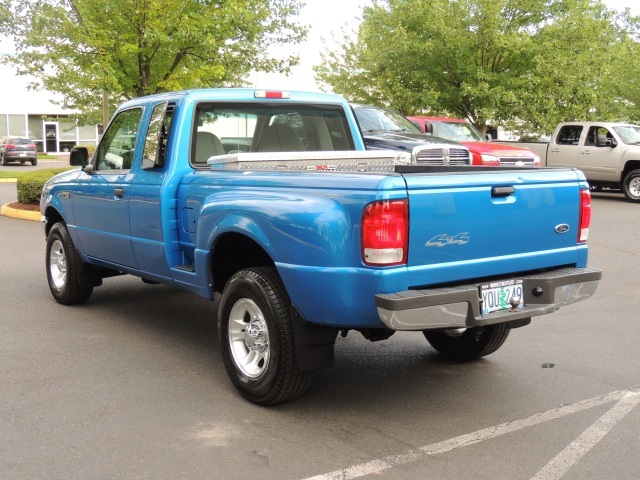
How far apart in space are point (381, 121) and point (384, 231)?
11.3 meters

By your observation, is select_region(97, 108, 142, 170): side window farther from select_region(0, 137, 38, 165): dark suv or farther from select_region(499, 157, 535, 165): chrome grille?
select_region(0, 137, 38, 165): dark suv

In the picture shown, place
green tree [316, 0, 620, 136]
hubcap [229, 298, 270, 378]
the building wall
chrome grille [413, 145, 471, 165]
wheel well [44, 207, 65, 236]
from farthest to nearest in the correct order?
the building wall < green tree [316, 0, 620, 136] < chrome grille [413, 145, 471, 165] < wheel well [44, 207, 65, 236] < hubcap [229, 298, 270, 378]

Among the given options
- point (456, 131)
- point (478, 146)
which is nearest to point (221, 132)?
point (478, 146)

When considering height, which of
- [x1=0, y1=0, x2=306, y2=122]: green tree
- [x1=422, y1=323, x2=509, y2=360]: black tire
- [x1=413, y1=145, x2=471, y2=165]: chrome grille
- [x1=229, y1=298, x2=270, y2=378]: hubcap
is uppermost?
[x1=0, y1=0, x2=306, y2=122]: green tree

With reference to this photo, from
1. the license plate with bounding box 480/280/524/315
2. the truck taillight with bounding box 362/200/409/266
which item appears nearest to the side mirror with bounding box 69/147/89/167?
the truck taillight with bounding box 362/200/409/266

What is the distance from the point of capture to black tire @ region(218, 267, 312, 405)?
442 centimetres

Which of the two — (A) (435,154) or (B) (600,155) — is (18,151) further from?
(A) (435,154)

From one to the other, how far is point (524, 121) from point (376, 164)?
2042 centimetres

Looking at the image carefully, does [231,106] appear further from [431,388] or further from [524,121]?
[524,121]

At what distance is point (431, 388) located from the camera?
16.6 feet

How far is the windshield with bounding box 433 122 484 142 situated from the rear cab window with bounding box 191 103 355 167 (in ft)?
35.6

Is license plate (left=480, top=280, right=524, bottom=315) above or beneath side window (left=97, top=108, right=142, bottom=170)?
beneath

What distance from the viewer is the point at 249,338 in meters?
4.75

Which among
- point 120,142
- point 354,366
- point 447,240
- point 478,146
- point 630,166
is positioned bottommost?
point 354,366
